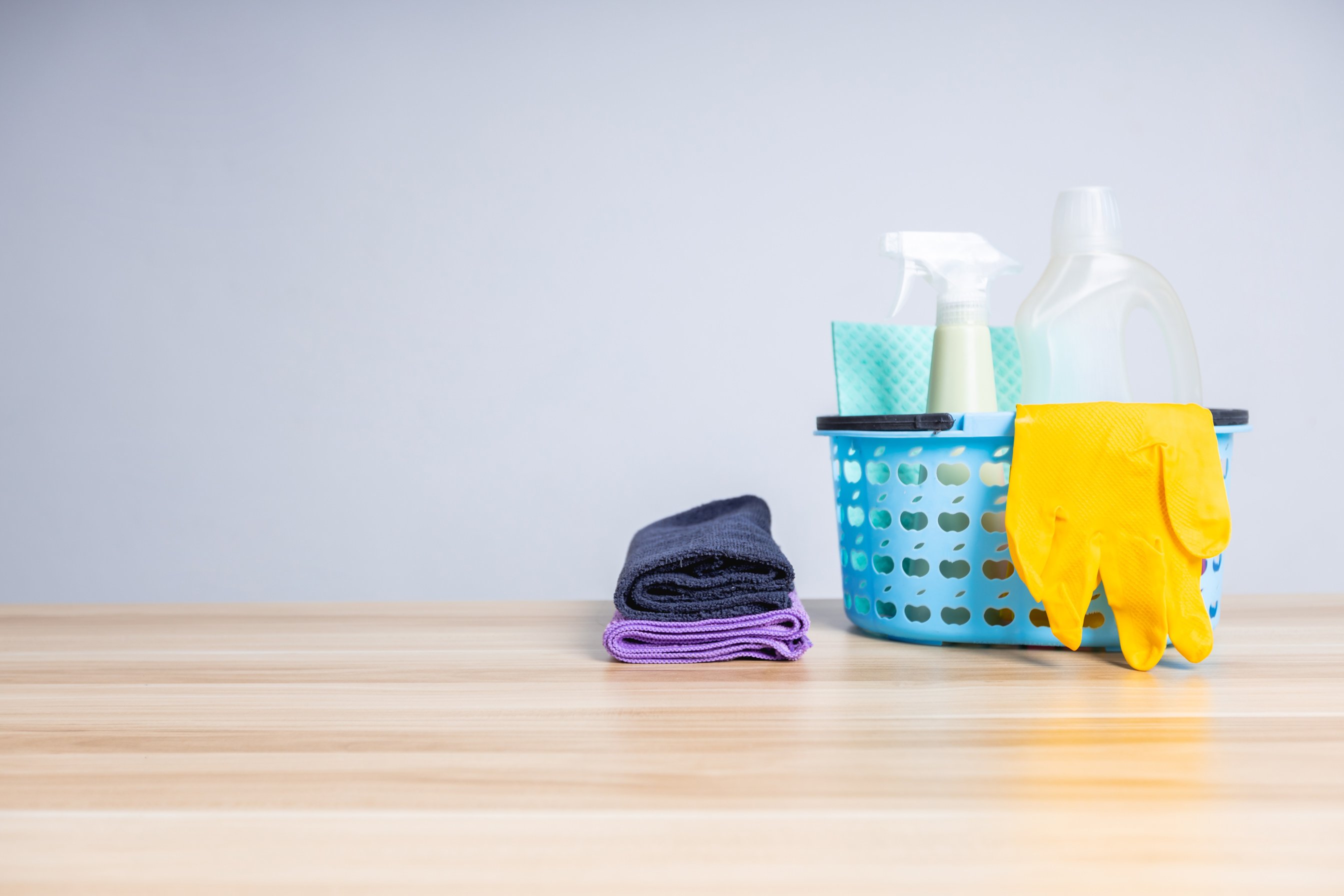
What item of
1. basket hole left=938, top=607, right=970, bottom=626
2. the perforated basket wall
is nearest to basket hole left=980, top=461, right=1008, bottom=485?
the perforated basket wall

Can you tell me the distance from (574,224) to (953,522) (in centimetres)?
150

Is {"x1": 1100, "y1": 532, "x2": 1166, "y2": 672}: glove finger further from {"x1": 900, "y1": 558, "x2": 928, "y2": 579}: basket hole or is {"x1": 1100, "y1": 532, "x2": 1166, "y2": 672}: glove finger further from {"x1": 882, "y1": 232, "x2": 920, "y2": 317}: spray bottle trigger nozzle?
{"x1": 882, "y1": 232, "x2": 920, "y2": 317}: spray bottle trigger nozzle

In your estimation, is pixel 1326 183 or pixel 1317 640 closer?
pixel 1317 640

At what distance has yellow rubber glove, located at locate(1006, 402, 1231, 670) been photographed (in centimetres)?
70

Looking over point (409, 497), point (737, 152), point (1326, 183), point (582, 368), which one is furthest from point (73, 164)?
point (1326, 183)

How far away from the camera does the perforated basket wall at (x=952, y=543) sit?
756mm

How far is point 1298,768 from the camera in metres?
0.49

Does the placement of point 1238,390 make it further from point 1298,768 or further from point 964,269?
point 1298,768

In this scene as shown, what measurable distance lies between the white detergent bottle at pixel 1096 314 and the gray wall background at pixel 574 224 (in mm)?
1272

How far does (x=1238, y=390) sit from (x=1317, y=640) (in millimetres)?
1554

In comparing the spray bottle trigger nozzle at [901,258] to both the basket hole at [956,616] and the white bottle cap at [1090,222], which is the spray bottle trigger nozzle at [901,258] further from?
the basket hole at [956,616]

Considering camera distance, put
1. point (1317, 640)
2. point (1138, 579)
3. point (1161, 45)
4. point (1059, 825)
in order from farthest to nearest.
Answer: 1. point (1161, 45)
2. point (1317, 640)
3. point (1138, 579)
4. point (1059, 825)

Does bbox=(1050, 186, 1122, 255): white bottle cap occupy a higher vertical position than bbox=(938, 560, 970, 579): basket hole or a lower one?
higher

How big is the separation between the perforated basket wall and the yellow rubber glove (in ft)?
0.12
